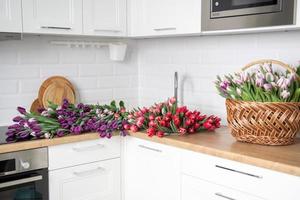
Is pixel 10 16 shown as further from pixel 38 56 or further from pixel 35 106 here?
pixel 35 106

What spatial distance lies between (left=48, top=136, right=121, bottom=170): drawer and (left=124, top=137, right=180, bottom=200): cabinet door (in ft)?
0.31

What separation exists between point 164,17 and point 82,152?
99 cm

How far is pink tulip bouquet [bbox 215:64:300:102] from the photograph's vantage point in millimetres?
1833

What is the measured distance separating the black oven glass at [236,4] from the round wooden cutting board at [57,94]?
1.18 m

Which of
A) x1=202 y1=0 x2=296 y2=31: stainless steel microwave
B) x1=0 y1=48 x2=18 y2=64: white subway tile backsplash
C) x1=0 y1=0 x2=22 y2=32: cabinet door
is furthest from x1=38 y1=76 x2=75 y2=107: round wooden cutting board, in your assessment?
x1=202 y1=0 x2=296 y2=31: stainless steel microwave

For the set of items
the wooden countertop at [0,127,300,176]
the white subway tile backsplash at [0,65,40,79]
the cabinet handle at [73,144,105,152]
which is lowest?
the cabinet handle at [73,144,105,152]

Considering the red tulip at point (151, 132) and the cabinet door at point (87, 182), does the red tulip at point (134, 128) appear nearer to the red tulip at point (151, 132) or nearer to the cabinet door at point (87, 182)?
the red tulip at point (151, 132)

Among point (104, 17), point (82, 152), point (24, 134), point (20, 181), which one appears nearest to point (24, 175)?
point (20, 181)

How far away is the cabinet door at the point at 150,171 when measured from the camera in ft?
6.96

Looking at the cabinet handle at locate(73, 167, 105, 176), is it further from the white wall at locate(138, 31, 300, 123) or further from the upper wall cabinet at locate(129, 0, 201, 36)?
the upper wall cabinet at locate(129, 0, 201, 36)

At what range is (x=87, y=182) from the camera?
7.63 feet

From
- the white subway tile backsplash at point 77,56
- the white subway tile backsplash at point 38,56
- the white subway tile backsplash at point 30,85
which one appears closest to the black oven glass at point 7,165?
the white subway tile backsplash at point 30,85

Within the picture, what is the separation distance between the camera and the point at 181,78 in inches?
112

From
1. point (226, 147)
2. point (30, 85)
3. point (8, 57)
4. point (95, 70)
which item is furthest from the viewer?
point (95, 70)
